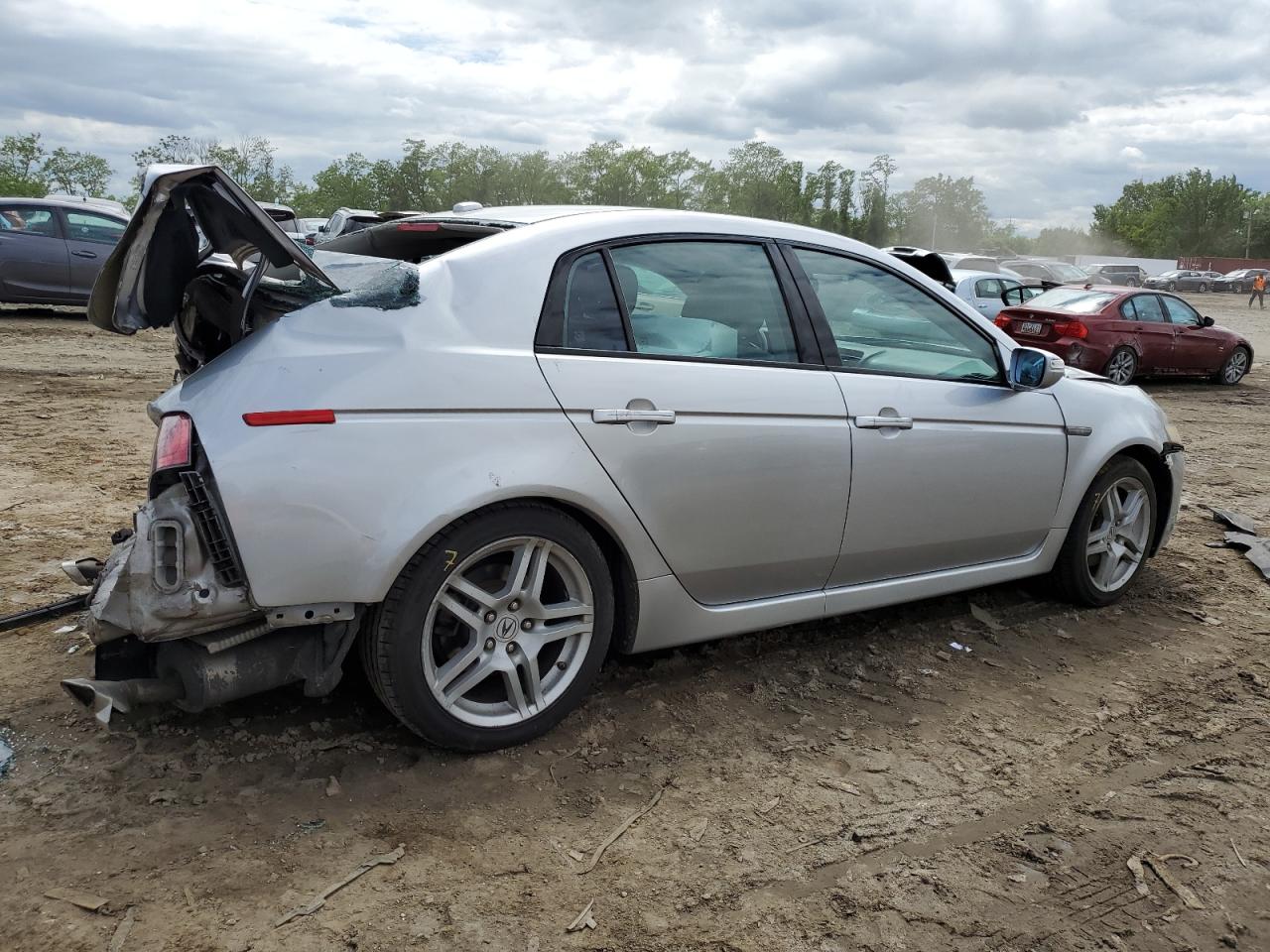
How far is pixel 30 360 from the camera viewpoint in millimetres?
10930

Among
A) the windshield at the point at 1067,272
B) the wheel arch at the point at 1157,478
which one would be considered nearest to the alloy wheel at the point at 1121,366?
the wheel arch at the point at 1157,478

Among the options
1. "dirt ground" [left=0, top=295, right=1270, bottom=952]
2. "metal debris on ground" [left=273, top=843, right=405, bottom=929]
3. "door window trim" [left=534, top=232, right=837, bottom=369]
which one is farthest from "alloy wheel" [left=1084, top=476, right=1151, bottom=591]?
"metal debris on ground" [left=273, top=843, right=405, bottom=929]

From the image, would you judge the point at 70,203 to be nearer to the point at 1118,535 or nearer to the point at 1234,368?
the point at 1118,535

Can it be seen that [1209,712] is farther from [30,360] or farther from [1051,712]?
[30,360]

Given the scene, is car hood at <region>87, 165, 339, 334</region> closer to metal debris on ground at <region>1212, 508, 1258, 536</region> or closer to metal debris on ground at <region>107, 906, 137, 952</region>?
metal debris on ground at <region>107, 906, 137, 952</region>

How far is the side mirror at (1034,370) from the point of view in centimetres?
420

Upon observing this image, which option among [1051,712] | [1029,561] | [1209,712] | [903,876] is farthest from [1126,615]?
[903,876]

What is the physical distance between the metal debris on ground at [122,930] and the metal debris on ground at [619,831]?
106cm

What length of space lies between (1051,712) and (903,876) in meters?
1.35

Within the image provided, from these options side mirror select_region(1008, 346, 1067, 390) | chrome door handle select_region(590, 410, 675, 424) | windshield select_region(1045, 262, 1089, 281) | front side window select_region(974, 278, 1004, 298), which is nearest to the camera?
chrome door handle select_region(590, 410, 675, 424)

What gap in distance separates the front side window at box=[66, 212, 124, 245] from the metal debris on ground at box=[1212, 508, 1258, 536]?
13721 millimetres

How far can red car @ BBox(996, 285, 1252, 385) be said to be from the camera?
46.1ft

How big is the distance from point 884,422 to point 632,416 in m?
1.11

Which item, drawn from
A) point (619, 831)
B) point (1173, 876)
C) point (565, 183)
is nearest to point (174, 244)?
point (619, 831)
